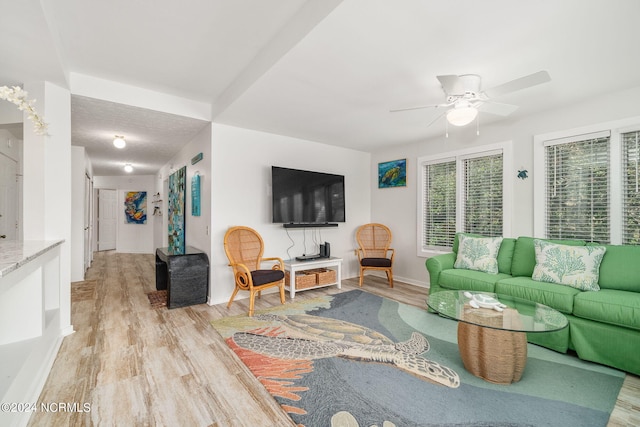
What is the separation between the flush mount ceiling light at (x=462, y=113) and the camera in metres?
2.43

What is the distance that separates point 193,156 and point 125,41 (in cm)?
231

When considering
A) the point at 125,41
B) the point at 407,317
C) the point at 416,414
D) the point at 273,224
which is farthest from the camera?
the point at 273,224

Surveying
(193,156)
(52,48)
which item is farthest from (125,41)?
(193,156)

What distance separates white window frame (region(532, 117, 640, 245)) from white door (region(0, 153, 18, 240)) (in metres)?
6.61

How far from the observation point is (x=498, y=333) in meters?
2.01

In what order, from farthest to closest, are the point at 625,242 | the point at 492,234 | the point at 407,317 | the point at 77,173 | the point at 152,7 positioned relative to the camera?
the point at 77,173
the point at 492,234
the point at 407,317
the point at 625,242
the point at 152,7

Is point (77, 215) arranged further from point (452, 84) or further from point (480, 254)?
point (480, 254)

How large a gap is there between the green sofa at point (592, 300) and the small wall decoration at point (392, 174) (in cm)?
220

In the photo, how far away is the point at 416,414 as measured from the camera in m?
1.70

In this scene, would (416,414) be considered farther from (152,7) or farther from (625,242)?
(152,7)

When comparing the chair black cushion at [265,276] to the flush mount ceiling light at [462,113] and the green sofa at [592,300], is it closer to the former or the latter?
the green sofa at [592,300]

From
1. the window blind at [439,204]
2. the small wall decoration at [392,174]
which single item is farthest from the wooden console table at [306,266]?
the small wall decoration at [392,174]

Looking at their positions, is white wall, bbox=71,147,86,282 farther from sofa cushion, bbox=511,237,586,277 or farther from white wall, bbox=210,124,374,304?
sofa cushion, bbox=511,237,586,277

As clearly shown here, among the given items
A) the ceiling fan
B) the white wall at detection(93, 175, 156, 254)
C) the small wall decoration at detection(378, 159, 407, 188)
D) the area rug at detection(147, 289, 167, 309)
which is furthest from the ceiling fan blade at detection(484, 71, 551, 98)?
the white wall at detection(93, 175, 156, 254)
